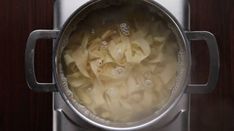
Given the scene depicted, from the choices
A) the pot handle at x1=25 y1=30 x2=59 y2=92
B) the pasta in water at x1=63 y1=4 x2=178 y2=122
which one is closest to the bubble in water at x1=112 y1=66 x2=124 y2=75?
the pasta in water at x1=63 y1=4 x2=178 y2=122

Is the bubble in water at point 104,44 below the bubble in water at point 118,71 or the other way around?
the other way around

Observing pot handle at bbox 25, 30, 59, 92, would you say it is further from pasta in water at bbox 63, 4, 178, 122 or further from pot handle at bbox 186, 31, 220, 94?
pot handle at bbox 186, 31, 220, 94

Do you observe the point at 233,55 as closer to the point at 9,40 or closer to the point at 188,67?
the point at 188,67

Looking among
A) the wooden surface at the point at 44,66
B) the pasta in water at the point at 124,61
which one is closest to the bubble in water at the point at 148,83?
the pasta in water at the point at 124,61

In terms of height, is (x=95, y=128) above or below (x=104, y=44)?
below

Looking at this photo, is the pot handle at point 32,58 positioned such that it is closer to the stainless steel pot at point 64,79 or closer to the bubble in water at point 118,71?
the stainless steel pot at point 64,79

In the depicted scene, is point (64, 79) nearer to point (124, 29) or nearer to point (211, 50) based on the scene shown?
point (124, 29)

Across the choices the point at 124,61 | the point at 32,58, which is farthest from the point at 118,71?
the point at 32,58
